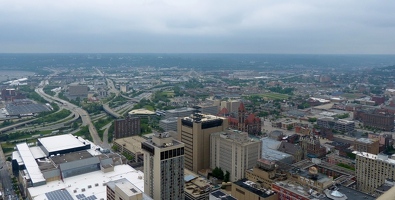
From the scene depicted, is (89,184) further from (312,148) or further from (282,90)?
(282,90)

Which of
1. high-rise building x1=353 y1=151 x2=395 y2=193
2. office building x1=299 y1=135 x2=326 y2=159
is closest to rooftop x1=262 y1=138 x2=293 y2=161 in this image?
office building x1=299 y1=135 x2=326 y2=159

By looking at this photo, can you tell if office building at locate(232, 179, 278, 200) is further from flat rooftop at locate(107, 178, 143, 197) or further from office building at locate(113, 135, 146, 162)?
office building at locate(113, 135, 146, 162)

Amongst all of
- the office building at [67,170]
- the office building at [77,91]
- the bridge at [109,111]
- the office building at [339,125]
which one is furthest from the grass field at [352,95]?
the office building at [67,170]

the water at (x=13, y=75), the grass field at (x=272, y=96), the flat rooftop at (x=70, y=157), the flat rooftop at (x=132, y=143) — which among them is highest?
the water at (x=13, y=75)

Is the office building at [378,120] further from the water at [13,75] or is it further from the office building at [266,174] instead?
the water at [13,75]

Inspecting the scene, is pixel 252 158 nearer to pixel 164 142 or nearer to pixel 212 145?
pixel 212 145

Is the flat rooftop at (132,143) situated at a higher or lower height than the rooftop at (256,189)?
lower

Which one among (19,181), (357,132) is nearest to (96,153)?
(19,181)
